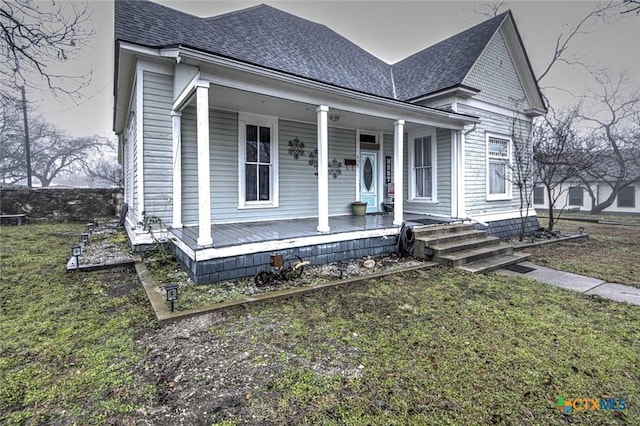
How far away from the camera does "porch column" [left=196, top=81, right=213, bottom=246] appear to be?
4.54m

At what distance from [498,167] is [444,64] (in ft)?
12.5

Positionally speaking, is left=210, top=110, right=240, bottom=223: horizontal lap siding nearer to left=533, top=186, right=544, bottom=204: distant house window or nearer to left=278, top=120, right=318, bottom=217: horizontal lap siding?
left=278, top=120, right=318, bottom=217: horizontal lap siding

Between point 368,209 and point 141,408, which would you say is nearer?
point 141,408

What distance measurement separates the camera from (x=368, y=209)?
Result: 9.53 meters

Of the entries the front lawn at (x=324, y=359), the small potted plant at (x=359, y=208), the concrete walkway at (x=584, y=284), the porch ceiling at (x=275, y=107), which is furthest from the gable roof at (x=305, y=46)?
the concrete walkway at (x=584, y=284)

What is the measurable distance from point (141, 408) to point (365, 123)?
7857 mm

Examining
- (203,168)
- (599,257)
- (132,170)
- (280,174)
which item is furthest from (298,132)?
(599,257)

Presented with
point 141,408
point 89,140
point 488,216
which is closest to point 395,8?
point 488,216

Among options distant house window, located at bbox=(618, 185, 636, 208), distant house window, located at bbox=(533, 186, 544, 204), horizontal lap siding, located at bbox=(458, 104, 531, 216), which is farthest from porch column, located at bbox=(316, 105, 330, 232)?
distant house window, located at bbox=(533, 186, 544, 204)

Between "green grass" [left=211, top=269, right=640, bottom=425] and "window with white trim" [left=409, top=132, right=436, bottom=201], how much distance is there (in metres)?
5.29

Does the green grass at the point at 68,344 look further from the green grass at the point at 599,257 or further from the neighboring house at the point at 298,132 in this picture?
the green grass at the point at 599,257

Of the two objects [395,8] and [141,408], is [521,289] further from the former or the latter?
[395,8]

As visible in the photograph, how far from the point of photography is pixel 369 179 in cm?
958

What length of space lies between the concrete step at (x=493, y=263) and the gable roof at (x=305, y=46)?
467 centimetres
